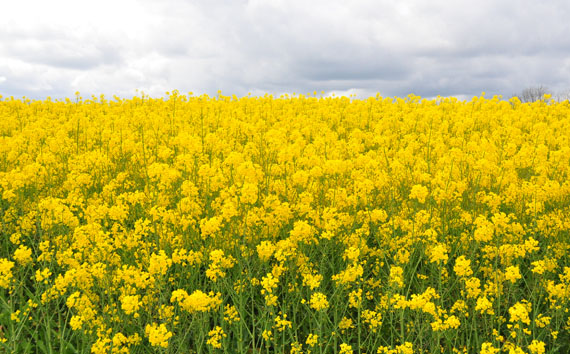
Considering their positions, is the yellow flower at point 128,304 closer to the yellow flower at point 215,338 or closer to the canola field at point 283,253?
the canola field at point 283,253

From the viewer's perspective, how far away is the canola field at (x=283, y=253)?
3.35 metres

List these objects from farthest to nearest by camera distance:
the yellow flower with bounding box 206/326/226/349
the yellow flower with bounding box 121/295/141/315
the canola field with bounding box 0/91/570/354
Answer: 1. the canola field with bounding box 0/91/570/354
2. the yellow flower with bounding box 206/326/226/349
3. the yellow flower with bounding box 121/295/141/315

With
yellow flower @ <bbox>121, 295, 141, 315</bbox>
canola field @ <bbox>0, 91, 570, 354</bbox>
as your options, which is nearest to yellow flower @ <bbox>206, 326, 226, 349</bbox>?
canola field @ <bbox>0, 91, 570, 354</bbox>

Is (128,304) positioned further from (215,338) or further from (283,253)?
(283,253)

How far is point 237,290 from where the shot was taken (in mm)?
3812

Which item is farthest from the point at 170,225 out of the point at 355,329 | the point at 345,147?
the point at 345,147

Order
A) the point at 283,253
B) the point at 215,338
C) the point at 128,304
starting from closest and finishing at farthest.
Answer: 1. the point at 128,304
2. the point at 215,338
3. the point at 283,253

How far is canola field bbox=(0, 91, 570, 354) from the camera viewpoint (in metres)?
3.35

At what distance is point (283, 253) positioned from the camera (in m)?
3.71

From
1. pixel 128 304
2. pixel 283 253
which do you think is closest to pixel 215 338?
pixel 128 304

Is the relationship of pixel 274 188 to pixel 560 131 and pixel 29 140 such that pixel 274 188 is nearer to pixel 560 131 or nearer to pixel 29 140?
pixel 29 140

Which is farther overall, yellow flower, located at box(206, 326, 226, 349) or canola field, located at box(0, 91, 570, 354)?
canola field, located at box(0, 91, 570, 354)

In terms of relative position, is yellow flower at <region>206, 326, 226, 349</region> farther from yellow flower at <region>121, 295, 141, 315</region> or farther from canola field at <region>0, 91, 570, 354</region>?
yellow flower at <region>121, 295, 141, 315</region>

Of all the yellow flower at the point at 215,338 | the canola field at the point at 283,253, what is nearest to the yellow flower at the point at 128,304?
the canola field at the point at 283,253
